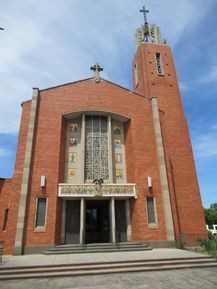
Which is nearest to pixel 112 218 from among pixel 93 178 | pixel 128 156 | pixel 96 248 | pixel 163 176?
pixel 96 248

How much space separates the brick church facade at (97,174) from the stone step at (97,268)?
367 centimetres

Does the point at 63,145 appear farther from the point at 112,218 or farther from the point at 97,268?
the point at 97,268

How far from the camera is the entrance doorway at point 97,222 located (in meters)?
13.0

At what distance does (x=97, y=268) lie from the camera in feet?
23.9

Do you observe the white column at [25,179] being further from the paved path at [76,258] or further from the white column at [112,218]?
the white column at [112,218]

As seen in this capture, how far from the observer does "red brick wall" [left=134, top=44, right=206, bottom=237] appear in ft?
45.1

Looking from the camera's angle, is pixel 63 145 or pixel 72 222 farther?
pixel 63 145

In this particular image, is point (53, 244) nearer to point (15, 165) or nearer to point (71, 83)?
point (15, 165)

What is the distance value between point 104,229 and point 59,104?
8.72 metres

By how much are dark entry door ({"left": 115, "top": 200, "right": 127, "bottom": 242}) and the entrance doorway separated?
0.75 meters

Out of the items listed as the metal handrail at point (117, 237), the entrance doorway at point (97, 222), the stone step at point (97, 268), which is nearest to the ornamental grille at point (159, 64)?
the entrance doorway at point (97, 222)

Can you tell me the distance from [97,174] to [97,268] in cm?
662

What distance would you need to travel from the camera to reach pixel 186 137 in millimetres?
16297

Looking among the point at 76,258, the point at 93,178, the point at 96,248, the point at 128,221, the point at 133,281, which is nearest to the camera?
the point at 133,281
